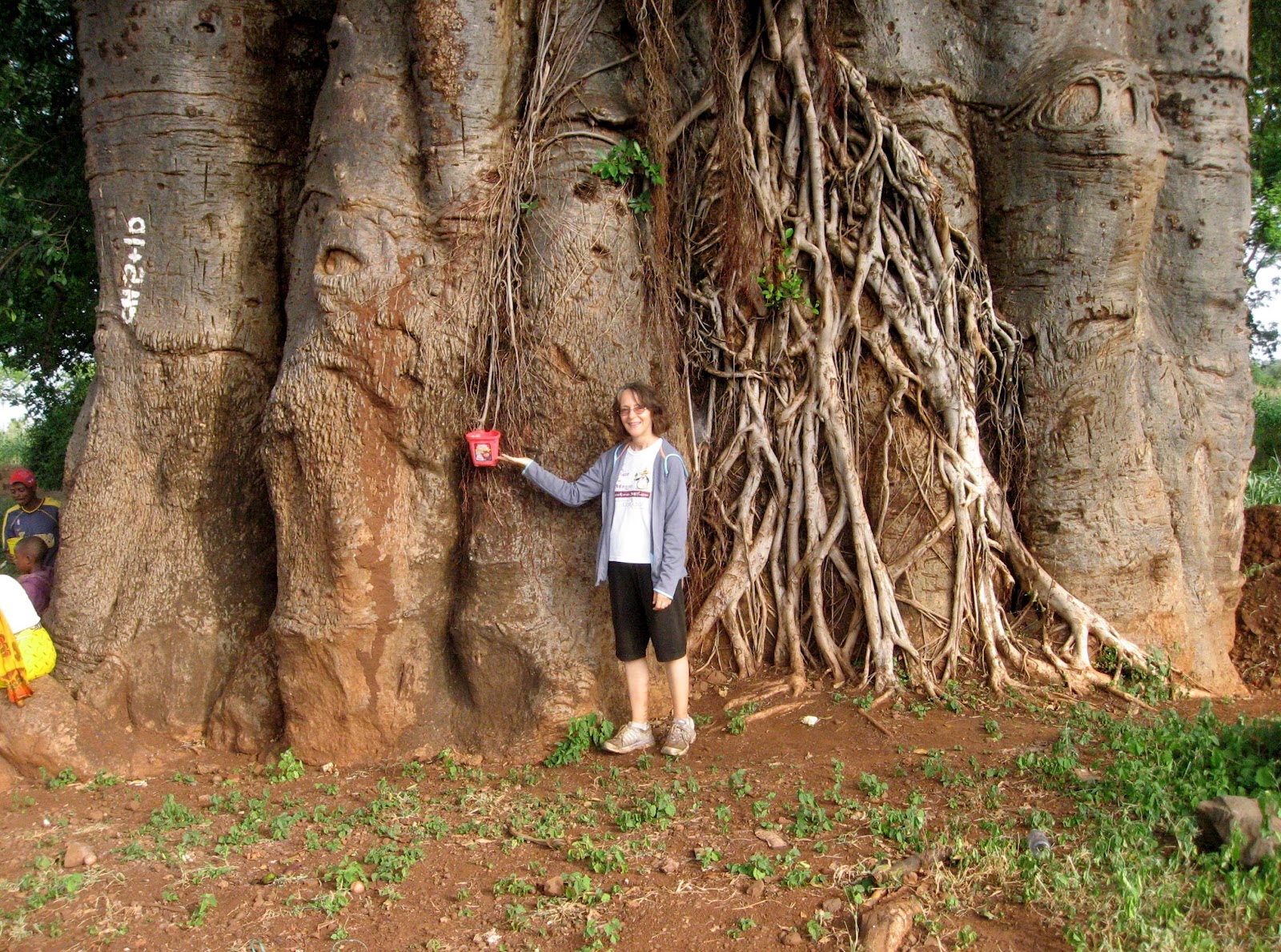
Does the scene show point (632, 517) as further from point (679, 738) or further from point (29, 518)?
point (29, 518)

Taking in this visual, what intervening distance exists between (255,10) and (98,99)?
90 centimetres

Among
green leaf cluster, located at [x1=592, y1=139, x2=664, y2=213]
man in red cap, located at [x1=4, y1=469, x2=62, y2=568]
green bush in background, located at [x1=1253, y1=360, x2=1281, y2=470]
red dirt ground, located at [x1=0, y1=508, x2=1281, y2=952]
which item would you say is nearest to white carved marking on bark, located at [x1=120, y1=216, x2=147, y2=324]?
man in red cap, located at [x1=4, y1=469, x2=62, y2=568]

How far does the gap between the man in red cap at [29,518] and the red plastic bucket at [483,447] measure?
3237 millimetres

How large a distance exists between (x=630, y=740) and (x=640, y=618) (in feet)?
1.80

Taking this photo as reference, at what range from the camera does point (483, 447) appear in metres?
4.61

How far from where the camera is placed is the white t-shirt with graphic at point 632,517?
451 cm

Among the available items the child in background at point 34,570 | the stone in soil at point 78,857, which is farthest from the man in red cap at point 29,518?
the stone in soil at point 78,857

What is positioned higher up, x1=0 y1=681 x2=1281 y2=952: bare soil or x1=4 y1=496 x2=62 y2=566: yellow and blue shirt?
x1=4 y1=496 x2=62 y2=566: yellow and blue shirt

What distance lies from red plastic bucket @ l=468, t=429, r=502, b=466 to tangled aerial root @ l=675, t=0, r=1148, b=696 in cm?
146

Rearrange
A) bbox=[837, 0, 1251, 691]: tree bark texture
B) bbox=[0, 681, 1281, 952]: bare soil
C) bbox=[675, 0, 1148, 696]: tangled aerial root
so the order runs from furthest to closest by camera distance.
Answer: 1. bbox=[837, 0, 1251, 691]: tree bark texture
2. bbox=[675, 0, 1148, 696]: tangled aerial root
3. bbox=[0, 681, 1281, 952]: bare soil

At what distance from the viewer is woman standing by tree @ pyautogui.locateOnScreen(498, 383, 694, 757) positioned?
4.49 metres

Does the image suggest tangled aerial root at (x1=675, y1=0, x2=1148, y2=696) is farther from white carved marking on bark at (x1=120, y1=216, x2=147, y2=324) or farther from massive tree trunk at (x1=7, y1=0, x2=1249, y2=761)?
white carved marking on bark at (x1=120, y1=216, x2=147, y2=324)

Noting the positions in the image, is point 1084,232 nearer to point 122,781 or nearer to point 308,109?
point 308,109

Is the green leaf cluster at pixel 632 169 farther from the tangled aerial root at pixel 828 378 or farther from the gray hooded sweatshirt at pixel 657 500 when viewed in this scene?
the gray hooded sweatshirt at pixel 657 500
